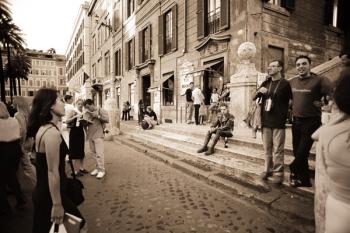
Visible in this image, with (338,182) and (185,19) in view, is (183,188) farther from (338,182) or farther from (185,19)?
(185,19)

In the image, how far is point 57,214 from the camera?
1999 mm

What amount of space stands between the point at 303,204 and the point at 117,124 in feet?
32.9

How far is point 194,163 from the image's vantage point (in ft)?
21.0

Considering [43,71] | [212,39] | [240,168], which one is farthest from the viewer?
[43,71]

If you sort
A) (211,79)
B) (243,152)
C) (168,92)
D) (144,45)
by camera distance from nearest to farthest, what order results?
1. (243,152)
2. (211,79)
3. (168,92)
4. (144,45)

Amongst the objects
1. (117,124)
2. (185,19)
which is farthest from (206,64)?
(117,124)

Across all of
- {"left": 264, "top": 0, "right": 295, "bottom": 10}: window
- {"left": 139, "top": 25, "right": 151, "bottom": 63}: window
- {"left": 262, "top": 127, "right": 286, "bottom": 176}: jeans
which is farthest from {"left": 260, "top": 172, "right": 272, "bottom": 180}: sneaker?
{"left": 139, "top": 25, "right": 151, "bottom": 63}: window

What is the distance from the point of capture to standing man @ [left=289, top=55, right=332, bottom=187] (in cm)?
384

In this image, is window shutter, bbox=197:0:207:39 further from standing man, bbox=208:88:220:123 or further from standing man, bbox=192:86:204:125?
standing man, bbox=208:88:220:123

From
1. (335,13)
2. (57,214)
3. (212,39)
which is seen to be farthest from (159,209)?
(335,13)

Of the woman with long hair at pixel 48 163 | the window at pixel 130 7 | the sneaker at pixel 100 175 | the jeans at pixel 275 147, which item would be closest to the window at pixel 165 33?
the window at pixel 130 7

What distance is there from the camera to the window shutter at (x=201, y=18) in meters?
11.7

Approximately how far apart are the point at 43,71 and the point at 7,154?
263 ft

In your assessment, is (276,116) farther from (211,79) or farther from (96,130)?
(211,79)
